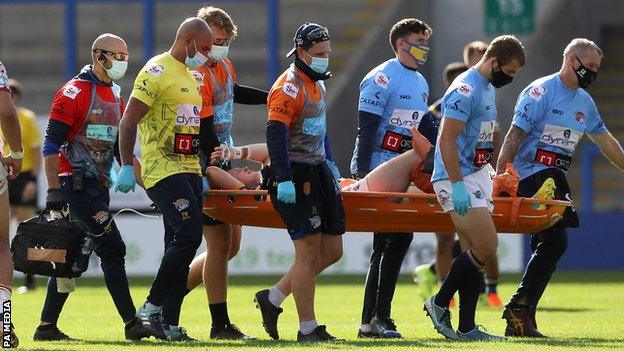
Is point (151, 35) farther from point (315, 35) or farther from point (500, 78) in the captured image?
point (500, 78)

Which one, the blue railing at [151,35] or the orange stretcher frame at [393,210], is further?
the blue railing at [151,35]

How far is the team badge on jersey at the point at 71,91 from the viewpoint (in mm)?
10320

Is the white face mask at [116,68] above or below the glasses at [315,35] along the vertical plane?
below

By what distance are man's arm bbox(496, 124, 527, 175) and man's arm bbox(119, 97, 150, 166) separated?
242cm

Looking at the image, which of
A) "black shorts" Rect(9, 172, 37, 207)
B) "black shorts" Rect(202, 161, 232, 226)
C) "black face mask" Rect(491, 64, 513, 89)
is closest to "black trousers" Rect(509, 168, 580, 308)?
"black face mask" Rect(491, 64, 513, 89)

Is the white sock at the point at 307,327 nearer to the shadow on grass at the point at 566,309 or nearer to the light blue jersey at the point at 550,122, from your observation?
the light blue jersey at the point at 550,122

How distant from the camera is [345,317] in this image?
1323cm

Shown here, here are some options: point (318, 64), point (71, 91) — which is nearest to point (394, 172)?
point (318, 64)

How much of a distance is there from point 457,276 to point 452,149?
883 mm

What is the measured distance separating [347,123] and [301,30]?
46.5 ft

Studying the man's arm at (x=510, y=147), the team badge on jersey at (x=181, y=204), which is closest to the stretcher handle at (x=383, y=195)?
the man's arm at (x=510, y=147)

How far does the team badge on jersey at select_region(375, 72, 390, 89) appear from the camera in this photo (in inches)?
437

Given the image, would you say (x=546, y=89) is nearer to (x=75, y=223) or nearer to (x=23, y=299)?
(x=75, y=223)

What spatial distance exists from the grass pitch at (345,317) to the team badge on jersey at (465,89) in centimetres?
153
